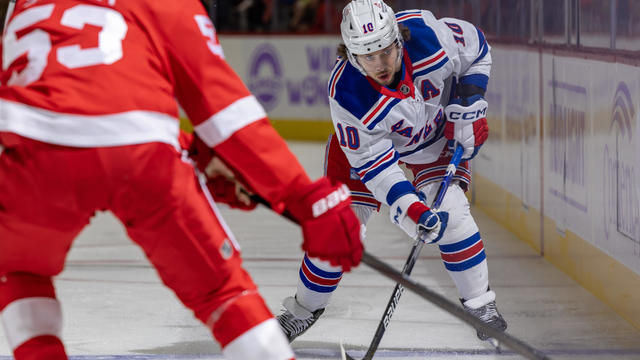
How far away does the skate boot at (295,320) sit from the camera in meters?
3.51

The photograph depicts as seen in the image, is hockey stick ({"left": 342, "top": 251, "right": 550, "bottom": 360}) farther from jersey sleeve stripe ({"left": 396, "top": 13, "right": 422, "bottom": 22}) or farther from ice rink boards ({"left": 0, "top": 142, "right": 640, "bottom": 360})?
jersey sleeve stripe ({"left": 396, "top": 13, "right": 422, "bottom": 22})

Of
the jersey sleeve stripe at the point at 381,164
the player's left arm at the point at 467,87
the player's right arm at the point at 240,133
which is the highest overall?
the player's right arm at the point at 240,133

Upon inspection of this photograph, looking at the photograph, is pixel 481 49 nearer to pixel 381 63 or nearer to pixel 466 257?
pixel 381 63

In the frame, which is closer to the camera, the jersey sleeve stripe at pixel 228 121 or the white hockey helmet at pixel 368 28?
the jersey sleeve stripe at pixel 228 121

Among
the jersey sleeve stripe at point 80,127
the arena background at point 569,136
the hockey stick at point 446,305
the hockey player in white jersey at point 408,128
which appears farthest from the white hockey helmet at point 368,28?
the jersey sleeve stripe at point 80,127

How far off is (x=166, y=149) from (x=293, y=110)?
9020mm

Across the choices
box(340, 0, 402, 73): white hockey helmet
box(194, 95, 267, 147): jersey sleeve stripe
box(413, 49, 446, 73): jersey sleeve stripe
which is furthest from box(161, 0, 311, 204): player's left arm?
box(413, 49, 446, 73): jersey sleeve stripe

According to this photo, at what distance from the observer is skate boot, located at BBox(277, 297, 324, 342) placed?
11.5ft

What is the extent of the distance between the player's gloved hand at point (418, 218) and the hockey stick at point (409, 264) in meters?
0.04

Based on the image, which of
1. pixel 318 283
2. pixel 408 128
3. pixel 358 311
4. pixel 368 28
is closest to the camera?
pixel 368 28

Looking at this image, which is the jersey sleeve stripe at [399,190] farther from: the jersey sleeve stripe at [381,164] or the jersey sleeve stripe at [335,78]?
the jersey sleeve stripe at [335,78]

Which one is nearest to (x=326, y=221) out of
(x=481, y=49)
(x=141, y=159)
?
(x=141, y=159)

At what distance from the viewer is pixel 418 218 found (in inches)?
125

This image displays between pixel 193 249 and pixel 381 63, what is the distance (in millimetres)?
1412
